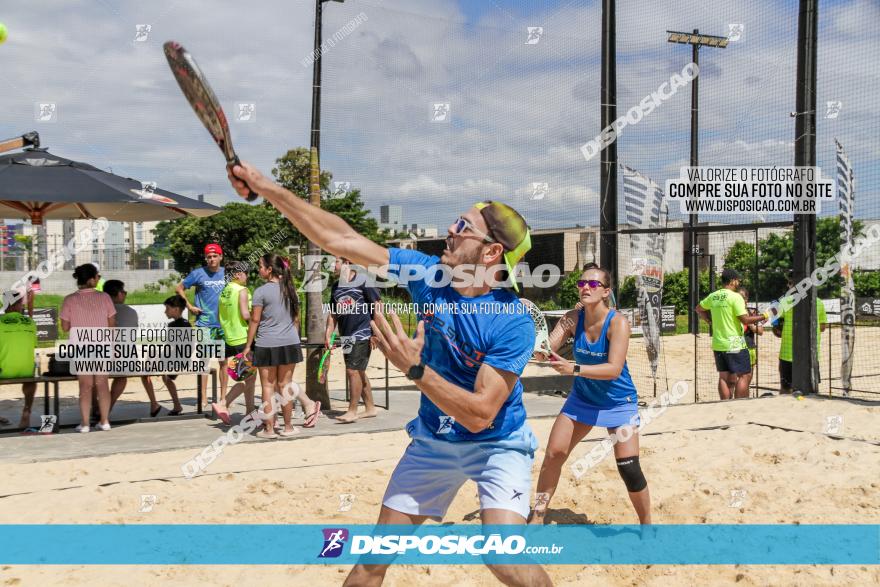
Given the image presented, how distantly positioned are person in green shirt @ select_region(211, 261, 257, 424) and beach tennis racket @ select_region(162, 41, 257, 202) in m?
6.28

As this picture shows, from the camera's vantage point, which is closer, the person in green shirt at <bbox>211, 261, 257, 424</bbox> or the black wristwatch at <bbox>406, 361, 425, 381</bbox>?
the black wristwatch at <bbox>406, 361, 425, 381</bbox>

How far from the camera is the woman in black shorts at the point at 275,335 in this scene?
7.73m

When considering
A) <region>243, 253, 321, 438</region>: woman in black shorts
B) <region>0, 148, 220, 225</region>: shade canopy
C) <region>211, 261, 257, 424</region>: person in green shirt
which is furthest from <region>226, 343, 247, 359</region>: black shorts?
<region>0, 148, 220, 225</region>: shade canopy

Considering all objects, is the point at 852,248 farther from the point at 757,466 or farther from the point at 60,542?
the point at 60,542

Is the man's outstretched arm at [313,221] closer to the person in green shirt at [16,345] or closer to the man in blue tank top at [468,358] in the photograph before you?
the man in blue tank top at [468,358]

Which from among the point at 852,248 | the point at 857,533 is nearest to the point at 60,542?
the point at 857,533

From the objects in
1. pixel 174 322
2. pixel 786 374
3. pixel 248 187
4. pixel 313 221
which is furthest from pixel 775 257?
pixel 248 187

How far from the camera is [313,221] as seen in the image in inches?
106

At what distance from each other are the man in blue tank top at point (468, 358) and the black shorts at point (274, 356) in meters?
4.71

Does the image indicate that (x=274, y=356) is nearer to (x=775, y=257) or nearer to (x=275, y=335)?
(x=275, y=335)

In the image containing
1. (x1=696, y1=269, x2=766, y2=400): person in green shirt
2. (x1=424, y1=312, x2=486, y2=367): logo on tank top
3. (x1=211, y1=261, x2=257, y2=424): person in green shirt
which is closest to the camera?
(x1=424, y1=312, x2=486, y2=367): logo on tank top

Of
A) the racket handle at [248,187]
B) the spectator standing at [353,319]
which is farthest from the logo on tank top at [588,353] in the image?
the spectator standing at [353,319]

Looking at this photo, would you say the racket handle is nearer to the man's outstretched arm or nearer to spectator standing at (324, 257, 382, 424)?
the man's outstretched arm

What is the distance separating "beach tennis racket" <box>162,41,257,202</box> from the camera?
2375mm
